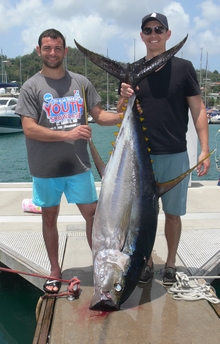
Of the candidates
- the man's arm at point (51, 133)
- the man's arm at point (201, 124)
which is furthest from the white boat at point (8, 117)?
the man's arm at point (201, 124)

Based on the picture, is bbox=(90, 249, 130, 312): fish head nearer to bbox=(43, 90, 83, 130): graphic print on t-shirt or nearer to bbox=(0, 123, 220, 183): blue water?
bbox=(43, 90, 83, 130): graphic print on t-shirt

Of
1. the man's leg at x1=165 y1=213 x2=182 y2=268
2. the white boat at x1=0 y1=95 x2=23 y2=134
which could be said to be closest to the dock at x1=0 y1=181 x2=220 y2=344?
the man's leg at x1=165 y1=213 x2=182 y2=268

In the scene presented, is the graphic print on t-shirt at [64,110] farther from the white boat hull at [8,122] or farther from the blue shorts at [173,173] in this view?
the white boat hull at [8,122]

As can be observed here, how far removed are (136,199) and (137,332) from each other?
2.48ft

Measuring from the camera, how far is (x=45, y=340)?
2109 mm

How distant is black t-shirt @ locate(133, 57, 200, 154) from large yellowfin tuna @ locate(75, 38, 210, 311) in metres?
0.23

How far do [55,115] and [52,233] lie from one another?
2.73 feet

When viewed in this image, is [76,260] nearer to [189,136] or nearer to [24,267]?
[24,267]

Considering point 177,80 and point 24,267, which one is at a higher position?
point 177,80

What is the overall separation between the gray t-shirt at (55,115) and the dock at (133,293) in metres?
0.86

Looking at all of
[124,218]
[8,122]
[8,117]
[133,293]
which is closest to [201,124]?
[124,218]

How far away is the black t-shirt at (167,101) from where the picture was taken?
2.51m

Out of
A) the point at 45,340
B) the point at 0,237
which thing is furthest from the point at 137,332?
the point at 0,237

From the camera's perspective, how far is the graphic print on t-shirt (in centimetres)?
248
